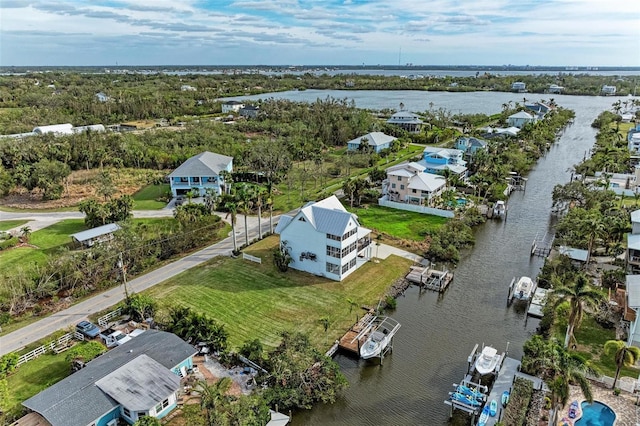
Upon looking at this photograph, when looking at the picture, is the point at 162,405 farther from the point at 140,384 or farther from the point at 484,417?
the point at 484,417

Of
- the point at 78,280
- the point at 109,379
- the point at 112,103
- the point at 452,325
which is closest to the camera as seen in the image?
the point at 109,379

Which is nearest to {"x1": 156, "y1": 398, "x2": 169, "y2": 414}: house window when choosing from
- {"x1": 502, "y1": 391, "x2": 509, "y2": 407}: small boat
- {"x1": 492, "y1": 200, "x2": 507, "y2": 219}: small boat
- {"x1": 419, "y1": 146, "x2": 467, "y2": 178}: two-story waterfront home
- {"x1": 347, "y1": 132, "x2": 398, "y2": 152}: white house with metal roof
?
{"x1": 502, "y1": 391, "x2": 509, "y2": 407}: small boat

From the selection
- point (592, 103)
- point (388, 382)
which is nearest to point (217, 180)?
point (388, 382)

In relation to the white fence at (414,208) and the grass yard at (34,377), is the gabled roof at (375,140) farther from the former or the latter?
the grass yard at (34,377)

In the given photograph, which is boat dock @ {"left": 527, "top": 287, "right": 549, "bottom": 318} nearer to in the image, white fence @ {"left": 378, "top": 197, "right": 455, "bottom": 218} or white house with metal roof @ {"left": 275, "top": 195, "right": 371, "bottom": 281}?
white house with metal roof @ {"left": 275, "top": 195, "right": 371, "bottom": 281}

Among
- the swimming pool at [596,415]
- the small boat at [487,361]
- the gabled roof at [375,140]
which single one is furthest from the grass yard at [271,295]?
the gabled roof at [375,140]

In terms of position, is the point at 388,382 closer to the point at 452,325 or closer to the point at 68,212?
the point at 452,325
